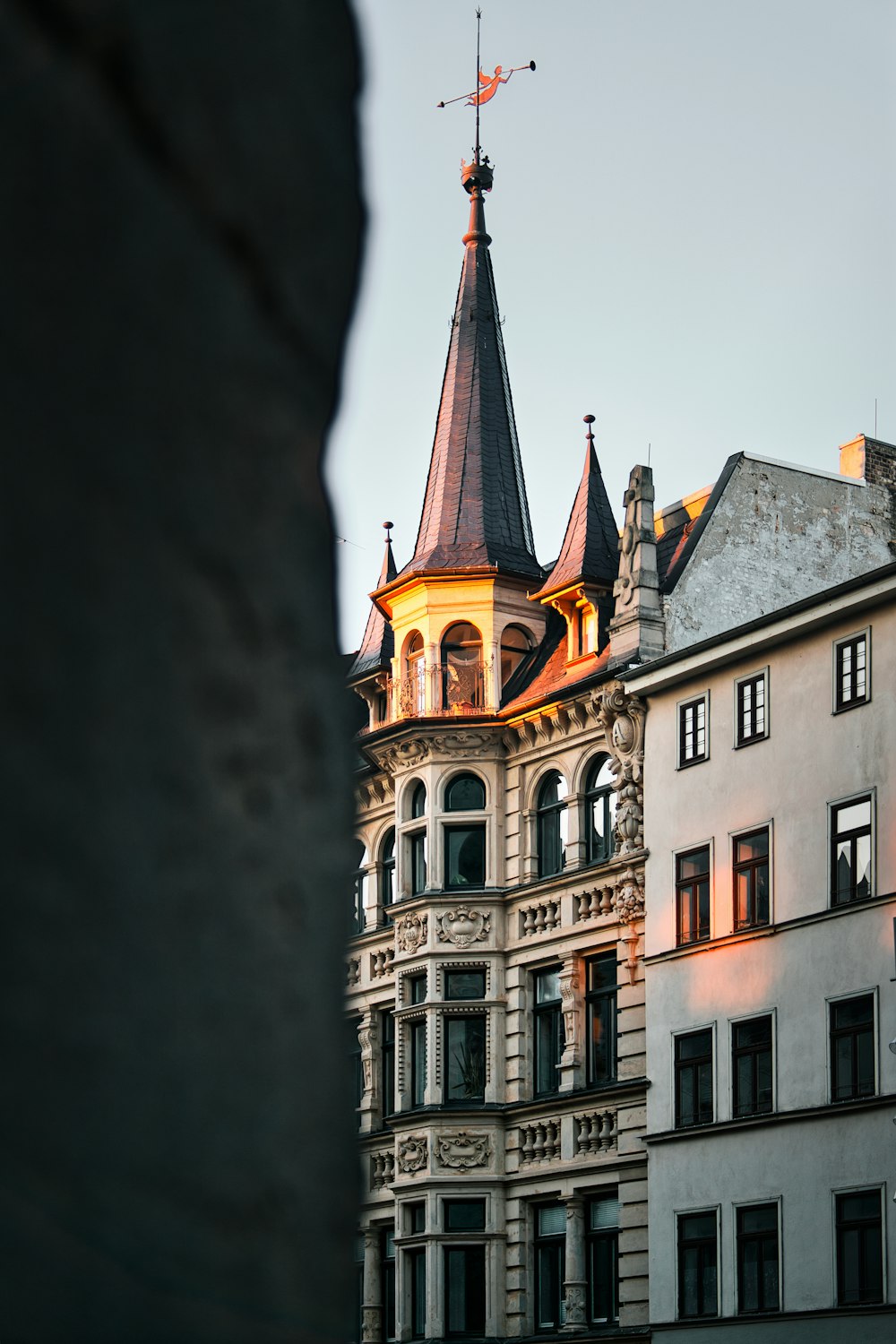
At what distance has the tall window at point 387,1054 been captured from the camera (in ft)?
135

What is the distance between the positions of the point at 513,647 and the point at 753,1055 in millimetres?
11208

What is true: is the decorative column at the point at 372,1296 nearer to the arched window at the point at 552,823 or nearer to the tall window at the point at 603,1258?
the tall window at the point at 603,1258

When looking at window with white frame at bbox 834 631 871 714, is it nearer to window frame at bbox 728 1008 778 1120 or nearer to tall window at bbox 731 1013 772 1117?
window frame at bbox 728 1008 778 1120

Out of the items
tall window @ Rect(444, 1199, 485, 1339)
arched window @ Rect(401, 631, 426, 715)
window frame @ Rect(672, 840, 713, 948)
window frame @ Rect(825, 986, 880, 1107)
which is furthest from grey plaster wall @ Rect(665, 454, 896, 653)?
tall window @ Rect(444, 1199, 485, 1339)

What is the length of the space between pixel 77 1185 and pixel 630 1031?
1347 inches

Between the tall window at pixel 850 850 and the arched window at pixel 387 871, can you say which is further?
the arched window at pixel 387 871

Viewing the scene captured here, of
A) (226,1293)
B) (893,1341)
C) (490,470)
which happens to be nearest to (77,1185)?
(226,1293)

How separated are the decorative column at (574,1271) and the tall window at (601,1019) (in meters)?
2.10

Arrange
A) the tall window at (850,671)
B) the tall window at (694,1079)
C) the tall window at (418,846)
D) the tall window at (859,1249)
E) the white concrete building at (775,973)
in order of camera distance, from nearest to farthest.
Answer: the tall window at (859,1249) < the white concrete building at (775,973) < the tall window at (850,671) < the tall window at (694,1079) < the tall window at (418,846)

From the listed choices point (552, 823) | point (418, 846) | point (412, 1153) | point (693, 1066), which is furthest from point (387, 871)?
point (693, 1066)

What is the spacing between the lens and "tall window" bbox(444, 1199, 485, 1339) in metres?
36.8

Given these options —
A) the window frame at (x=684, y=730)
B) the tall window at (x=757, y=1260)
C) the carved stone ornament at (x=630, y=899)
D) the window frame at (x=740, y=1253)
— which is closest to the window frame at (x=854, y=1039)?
the window frame at (x=740, y=1253)

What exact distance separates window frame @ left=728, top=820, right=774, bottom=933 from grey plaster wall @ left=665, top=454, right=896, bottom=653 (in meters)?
4.94

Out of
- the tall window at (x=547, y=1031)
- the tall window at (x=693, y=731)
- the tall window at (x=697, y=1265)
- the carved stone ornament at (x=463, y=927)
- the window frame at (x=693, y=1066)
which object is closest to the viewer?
the tall window at (x=697, y=1265)
